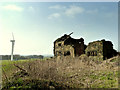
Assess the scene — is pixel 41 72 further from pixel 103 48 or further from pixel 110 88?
pixel 103 48

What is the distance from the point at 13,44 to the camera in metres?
45.8

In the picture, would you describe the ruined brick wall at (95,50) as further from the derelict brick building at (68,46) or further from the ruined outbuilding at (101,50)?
the derelict brick building at (68,46)

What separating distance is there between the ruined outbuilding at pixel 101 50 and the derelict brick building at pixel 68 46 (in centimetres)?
442

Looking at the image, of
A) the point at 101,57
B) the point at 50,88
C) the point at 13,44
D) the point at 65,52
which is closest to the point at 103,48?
the point at 101,57

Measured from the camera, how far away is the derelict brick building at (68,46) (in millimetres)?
21266

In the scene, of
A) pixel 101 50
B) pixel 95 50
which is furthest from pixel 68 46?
pixel 101 50

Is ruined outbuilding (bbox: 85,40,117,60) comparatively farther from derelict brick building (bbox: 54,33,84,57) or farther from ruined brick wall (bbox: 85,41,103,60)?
derelict brick building (bbox: 54,33,84,57)

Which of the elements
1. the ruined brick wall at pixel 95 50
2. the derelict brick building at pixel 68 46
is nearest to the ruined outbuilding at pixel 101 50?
the ruined brick wall at pixel 95 50

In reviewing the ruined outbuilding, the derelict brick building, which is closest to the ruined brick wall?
the ruined outbuilding

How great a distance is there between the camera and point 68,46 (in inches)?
891

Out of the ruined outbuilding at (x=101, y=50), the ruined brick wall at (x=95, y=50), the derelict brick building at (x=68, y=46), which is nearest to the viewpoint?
the ruined outbuilding at (x=101, y=50)

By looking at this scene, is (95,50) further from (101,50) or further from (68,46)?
(68,46)

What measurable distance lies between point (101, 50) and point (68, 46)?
8196 mm

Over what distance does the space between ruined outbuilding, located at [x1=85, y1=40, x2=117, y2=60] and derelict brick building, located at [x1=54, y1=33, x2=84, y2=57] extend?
442 centimetres
